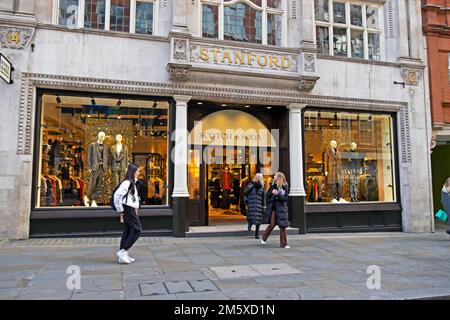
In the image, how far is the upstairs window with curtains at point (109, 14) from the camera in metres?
10.4

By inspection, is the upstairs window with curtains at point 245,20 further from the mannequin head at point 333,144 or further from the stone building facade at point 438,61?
the stone building facade at point 438,61

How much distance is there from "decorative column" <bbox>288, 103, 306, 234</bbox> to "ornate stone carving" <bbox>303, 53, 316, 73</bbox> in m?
1.16

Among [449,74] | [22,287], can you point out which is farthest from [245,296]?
[449,74]

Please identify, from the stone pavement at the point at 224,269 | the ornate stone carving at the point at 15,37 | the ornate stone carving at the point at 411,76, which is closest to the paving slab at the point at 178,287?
the stone pavement at the point at 224,269

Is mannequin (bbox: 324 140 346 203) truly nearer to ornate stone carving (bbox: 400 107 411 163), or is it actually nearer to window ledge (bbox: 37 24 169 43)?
ornate stone carving (bbox: 400 107 411 163)

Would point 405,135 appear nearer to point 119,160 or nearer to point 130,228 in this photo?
point 119,160

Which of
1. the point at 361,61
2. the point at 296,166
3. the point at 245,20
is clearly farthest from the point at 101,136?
the point at 361,61

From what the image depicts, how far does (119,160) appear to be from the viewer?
1094 centimetres

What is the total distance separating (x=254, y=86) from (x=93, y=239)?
258 inches

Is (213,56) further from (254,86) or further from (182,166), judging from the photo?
(182,166)

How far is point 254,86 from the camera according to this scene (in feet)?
37.6

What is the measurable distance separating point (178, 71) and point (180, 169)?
2856 millimetres

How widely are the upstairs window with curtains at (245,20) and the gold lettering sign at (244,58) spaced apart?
26.2 inches
